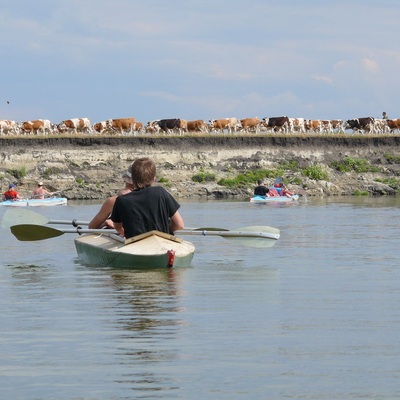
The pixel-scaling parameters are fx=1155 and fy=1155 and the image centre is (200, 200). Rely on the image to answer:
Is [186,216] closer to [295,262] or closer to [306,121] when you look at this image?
[295,262]

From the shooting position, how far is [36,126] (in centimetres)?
7256

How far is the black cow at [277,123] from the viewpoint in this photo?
78.6m

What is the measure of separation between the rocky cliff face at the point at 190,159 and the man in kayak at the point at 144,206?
40809 mm

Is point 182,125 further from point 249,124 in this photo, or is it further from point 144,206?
point 144,206

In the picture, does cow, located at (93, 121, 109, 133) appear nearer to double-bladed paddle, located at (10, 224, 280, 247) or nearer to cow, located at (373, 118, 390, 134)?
cow, located at (373, 118, 390, 134)

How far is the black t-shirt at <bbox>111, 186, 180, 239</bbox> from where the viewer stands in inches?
608

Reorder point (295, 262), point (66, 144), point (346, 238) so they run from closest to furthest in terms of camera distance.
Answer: point (295, 262)
point (346, 238)
point (66, 144)

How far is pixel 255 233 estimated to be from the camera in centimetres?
1781

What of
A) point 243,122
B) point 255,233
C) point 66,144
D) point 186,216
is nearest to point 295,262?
point 255,233

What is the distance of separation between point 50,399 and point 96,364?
118cm

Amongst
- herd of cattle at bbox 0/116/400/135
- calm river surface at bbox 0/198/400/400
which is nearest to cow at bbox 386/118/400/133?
herd of cattle at bbox 0/116/400/135

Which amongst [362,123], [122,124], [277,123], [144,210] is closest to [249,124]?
[277,123]

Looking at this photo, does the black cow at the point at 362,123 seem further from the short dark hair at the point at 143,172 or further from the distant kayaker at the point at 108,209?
the short dark hair at the point at 143,172

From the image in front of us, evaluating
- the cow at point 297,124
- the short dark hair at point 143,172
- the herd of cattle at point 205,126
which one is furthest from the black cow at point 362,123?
the short dark hair at point 143,172
